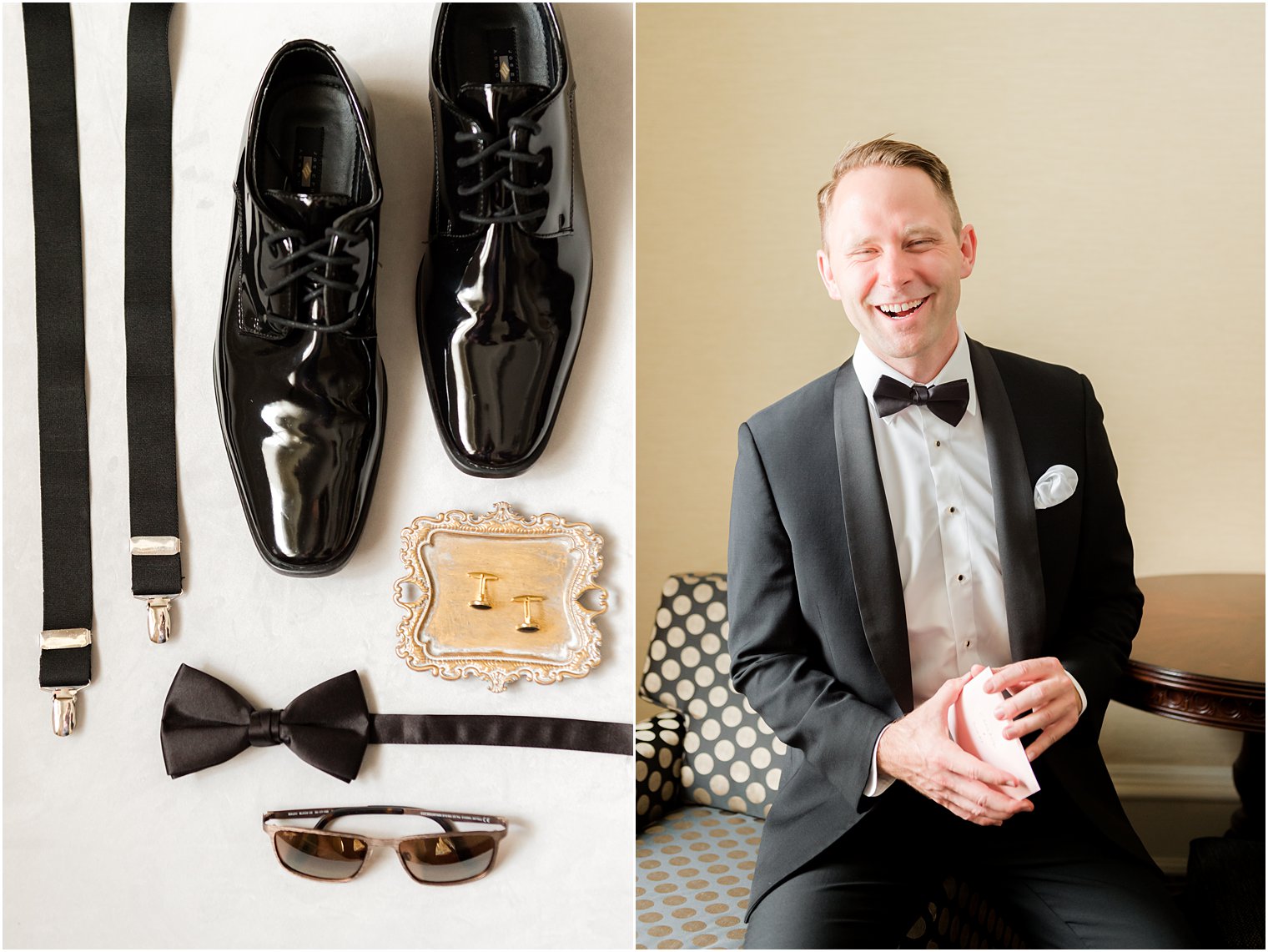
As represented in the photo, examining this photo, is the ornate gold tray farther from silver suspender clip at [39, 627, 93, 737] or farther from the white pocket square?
the white pocket square

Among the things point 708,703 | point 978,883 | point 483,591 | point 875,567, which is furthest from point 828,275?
point 708,703

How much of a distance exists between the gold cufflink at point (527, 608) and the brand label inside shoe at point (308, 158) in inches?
20.2

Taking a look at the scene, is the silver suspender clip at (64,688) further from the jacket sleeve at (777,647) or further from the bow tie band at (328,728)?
the jacket sleeve at (777,647)

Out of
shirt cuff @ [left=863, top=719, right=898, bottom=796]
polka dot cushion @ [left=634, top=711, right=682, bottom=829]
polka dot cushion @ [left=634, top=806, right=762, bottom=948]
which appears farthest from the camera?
polka dot cushion @ [left=634, top=711, right=682, bottom=829]

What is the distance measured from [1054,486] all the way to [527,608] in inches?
25.9

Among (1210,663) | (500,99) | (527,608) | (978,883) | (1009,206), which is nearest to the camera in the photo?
(500,99)

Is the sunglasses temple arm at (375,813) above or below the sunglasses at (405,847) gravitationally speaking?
above

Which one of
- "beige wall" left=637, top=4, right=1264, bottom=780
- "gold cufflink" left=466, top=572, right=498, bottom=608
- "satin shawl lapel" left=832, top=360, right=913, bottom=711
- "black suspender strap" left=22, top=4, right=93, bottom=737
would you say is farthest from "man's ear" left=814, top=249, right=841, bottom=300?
"black suspender strap" left=22, top=4, right=93, bottom=737

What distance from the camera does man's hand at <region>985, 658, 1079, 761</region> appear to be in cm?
91

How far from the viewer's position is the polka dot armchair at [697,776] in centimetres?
131

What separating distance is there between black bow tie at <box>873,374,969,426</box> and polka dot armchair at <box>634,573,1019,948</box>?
28.2 inches

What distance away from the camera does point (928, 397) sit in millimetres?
1039

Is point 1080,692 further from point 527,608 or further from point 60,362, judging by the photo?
point 60,362

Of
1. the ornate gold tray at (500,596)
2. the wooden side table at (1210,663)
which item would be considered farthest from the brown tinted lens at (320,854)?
the wooden side table at (1210,663)
